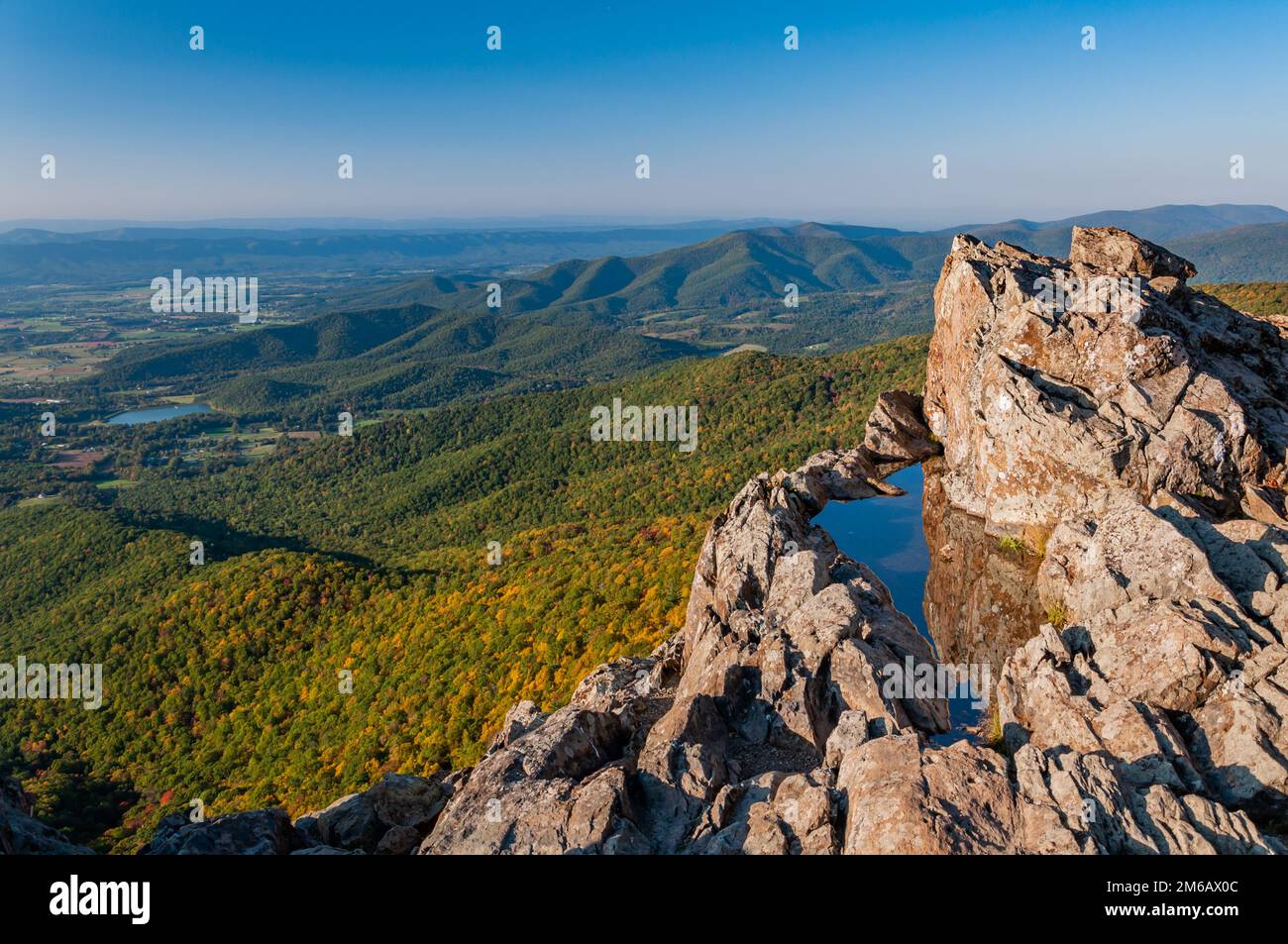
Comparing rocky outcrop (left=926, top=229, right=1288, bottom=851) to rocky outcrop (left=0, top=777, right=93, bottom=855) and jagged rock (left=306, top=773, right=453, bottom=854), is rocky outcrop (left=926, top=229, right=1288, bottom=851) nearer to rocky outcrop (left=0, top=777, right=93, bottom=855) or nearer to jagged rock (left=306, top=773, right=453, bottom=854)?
jagged rock (left=306, top=773, right=453, bottom=854)

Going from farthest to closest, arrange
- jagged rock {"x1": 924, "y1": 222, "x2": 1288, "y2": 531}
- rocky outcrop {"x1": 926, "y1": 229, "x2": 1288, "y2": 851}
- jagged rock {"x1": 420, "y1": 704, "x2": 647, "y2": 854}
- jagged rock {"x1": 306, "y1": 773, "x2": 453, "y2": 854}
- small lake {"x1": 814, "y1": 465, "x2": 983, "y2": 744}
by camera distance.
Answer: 1. small lake {"x1": 814, "y1": 465, "x2": 983, "y2": 744}
2. jagged rock {"x1": 924, "y1": 222, "x2": 1288, "y2": 531}
3. jagged rock {"x1": 306, "y1": 773, "x2": 453, "y2": 854}
4. rocky outcrop {"x1": 926, "y1": 229, "x2": 1288, "y2": 851}
5. jagged rock {"x1": 420, "y1": 704, "x2": 647, "y2": 854}

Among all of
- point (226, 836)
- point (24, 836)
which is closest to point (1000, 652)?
point (226, 836)

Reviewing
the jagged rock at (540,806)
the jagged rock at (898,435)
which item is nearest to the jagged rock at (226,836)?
the jagged rock at (540,806)

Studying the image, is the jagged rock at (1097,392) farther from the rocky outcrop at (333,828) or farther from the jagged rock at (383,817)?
the rocky outcrop at (333,828)

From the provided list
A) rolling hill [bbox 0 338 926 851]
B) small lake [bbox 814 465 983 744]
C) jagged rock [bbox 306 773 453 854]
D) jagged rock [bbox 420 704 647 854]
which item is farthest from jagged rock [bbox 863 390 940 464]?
jagged rock [bbox 306 773 453 854]

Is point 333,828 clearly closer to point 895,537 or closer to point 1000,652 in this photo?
point 1000,652
